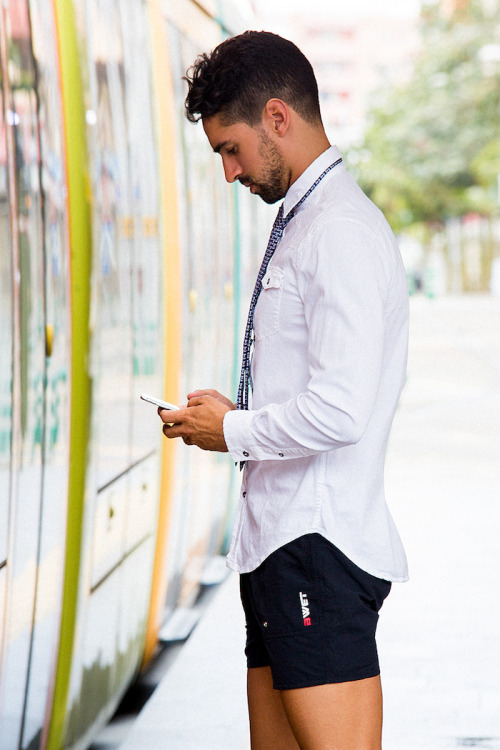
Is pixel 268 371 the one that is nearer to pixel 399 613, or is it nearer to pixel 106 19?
pixel 106 19

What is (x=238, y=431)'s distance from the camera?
202cm

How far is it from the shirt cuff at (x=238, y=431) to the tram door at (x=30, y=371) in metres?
0.60

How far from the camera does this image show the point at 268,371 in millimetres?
2094

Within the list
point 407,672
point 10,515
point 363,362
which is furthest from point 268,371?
point 407,672

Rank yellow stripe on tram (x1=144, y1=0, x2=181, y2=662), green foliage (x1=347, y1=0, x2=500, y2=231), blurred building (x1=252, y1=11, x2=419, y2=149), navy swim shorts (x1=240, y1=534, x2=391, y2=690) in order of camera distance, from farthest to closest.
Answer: blurred building (x1=252, y1=11, x2=419, y2=149)
green foliage (x1=347, y1=0, x2=500, y2=231)
yellow stripe on tram (x1=144, y1=0, x2=181, y2=662)
navy swim shorts (x1=240, y1=534, x2=391, y2=690)

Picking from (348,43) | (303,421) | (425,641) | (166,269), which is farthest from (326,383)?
(348,43)

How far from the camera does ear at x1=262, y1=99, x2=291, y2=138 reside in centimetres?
204

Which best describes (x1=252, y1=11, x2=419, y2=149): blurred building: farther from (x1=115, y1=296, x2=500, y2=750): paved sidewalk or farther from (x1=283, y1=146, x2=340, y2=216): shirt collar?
(x1=283, y1=146, x2=340, y2=216): shirt collar

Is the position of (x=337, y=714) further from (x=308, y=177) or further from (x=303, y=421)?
(x=308, y=177)

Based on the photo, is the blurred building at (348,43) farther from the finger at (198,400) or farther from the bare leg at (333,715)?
the bare leg at (333,715)

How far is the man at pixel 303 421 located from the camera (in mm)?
1997

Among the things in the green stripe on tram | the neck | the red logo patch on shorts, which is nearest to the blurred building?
the green stripe on tram

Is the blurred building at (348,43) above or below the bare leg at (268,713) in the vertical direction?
above

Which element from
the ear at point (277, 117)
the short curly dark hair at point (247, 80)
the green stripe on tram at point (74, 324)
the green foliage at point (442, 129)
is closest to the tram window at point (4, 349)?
the green stripe on tram at point (74, 324)
